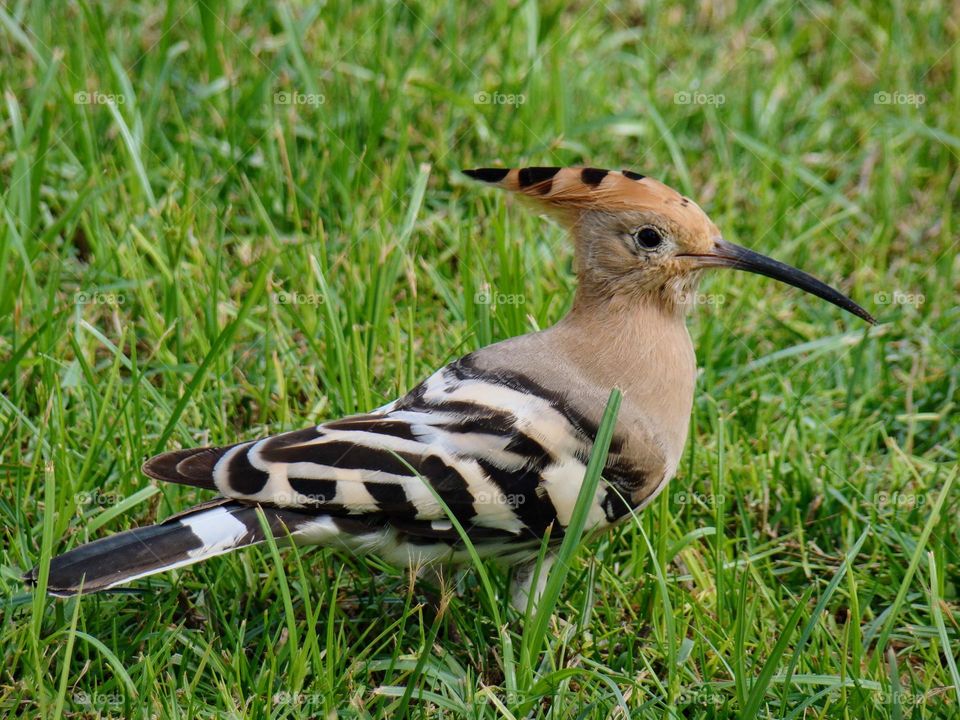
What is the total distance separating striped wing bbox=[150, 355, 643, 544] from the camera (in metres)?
2.25

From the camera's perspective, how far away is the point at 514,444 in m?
2.37

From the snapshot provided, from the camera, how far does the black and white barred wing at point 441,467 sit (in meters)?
2.25

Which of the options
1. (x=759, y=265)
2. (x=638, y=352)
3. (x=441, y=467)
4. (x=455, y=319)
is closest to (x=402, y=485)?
(x=441, y=467)

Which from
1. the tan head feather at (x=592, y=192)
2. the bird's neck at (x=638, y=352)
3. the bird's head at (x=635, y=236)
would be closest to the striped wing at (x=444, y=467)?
the bird's neck at (x=638, y=352)

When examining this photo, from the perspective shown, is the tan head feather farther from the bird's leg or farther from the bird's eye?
the bird's leg

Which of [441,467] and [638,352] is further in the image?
[638,352]

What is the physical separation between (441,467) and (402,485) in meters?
0.09

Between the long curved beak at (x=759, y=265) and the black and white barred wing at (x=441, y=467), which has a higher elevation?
the long curved beak at (x=759, y=265)

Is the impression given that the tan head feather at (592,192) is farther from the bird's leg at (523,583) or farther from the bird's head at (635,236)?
the bird's leg at (523,583)

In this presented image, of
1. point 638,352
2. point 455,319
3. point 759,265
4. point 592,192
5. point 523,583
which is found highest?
point 592,192

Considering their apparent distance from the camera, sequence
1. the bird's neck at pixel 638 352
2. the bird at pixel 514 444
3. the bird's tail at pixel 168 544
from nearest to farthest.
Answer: the bird's tail at pixel 168 544 < the bird at pixel 514 444 < the bird's neck at pixel 638 352

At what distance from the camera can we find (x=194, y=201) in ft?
11.3

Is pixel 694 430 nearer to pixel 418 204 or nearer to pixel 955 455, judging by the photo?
pixel 955 455

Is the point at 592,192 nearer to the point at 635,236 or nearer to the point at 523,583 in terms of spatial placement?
the point at 635,236
